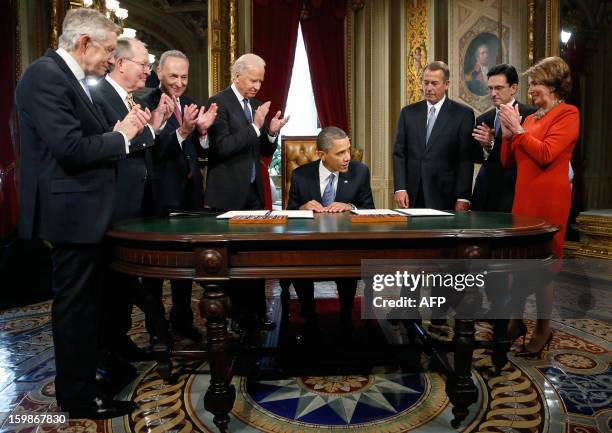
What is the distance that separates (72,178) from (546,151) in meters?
2.49

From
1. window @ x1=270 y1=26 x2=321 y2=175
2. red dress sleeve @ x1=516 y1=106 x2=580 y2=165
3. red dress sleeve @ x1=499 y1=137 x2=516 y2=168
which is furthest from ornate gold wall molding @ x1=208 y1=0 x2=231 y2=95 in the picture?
red dress sleeve @ x1=516 y1=106 x2=580 y2=165

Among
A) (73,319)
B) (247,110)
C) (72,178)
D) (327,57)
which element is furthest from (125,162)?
(327,57)

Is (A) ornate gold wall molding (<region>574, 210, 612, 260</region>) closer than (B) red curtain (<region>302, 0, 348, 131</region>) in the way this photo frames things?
Yes

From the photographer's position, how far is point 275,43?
689cm

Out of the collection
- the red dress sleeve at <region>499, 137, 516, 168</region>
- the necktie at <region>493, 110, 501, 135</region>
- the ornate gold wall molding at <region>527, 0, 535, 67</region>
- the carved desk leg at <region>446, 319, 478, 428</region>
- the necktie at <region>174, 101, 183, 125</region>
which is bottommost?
the carved desk leg at <region>446, 319, 478, 428</region>

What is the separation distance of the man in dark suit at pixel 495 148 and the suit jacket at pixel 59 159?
2.39 m

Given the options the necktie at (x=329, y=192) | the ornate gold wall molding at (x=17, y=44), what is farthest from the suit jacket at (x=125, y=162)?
the ornate gold wall molding at (x=17, y=44)

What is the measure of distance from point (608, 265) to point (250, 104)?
17.0 ft

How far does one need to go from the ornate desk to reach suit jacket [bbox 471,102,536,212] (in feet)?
4.39

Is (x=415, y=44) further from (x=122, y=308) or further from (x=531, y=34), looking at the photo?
(x=122, y=308)

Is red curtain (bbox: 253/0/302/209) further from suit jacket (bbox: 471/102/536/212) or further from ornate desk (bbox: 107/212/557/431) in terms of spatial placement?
ornate desk (bbox: 107/212/557/431)

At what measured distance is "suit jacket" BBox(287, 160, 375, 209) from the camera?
3.04m

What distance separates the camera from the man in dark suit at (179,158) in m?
2.87

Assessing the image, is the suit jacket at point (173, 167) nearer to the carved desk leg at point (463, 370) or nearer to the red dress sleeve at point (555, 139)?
the carved desk leg at point (463, 370)
